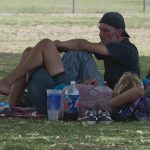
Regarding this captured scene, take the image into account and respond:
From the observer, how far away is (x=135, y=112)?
7.75 meters

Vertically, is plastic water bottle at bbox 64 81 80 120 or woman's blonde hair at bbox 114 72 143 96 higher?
woman's blonde hair at bbox 114 72 143 96

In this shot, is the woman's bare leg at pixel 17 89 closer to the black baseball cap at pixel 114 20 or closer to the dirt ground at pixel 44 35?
the black baseball cap at pixel 114 20

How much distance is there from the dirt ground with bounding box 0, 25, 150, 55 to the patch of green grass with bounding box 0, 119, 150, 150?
10.2 meters

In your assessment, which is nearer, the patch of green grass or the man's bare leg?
the patch of green grass

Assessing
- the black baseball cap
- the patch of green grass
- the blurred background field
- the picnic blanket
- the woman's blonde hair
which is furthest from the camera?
the blurred background field

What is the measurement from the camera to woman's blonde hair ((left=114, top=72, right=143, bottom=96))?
7.79 m

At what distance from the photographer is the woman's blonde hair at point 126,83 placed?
7793mm

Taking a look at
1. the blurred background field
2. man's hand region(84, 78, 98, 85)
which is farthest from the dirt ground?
man's hand region(84, 78, 98, 85)

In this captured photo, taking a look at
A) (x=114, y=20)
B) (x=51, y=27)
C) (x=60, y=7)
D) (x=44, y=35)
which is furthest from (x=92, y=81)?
(x=60, y=7)

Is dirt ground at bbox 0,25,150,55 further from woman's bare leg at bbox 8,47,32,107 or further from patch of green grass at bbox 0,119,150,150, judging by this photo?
patch of green grass at bbox 0,119,150,150

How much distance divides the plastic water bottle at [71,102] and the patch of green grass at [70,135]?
0.71ft

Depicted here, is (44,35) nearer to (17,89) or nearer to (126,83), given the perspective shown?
(17,89)

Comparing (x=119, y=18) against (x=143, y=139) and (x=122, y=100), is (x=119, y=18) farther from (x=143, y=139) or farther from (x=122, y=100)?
(x=143, y=139)

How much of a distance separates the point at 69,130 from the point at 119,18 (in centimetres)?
189
